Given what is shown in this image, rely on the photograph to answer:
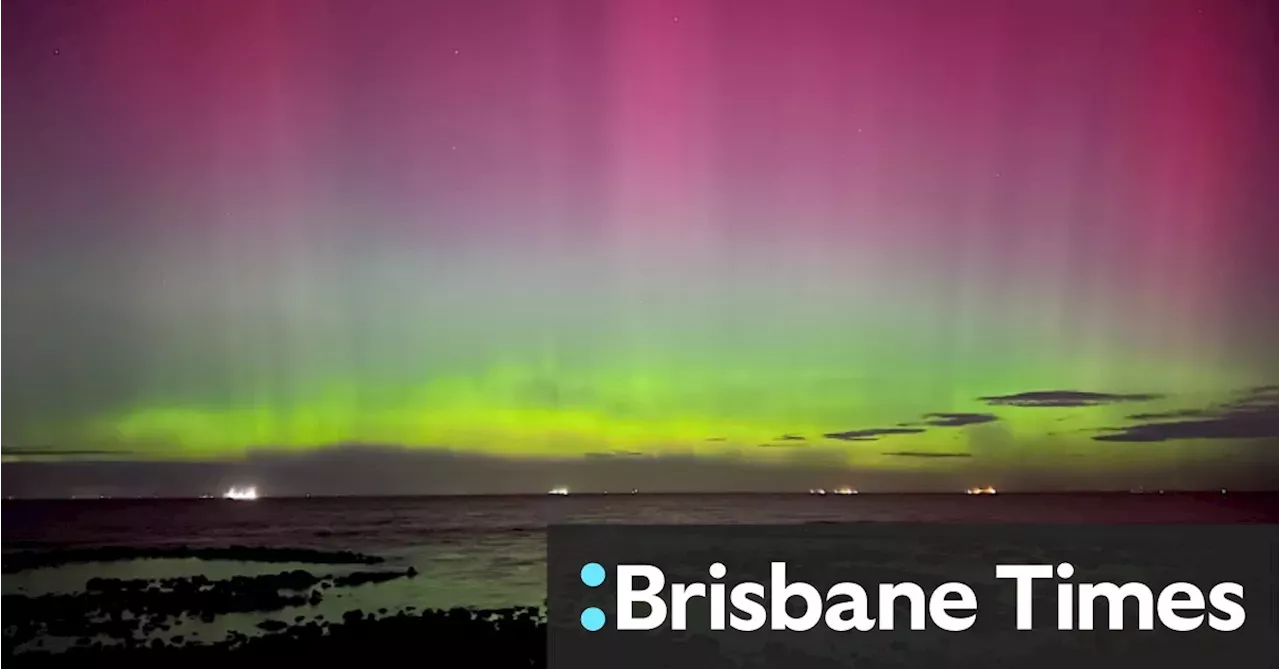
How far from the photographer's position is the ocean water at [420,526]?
788cm

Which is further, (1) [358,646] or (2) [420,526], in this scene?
(2) [420,526]

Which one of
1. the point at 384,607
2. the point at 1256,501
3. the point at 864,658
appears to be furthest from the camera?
the point at 1256,501

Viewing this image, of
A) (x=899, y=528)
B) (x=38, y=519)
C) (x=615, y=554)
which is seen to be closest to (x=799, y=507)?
(x=899, y=528)

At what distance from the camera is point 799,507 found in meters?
22.5

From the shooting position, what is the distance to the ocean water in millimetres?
7883

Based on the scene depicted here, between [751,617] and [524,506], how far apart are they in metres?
17.3

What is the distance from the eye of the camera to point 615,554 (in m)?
9.89

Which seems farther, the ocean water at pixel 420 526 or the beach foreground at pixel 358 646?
the ocean water at pixel 420 526

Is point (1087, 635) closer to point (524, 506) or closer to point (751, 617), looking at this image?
point (751, 617)

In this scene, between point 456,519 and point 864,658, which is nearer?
point 864,658

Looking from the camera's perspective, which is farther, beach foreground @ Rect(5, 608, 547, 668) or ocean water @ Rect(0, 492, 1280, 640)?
ocean water @ Rect(0, 492, 1280, 640)

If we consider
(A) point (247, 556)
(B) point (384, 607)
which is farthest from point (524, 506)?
(B) point (384, 607)

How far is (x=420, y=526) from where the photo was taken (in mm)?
16453

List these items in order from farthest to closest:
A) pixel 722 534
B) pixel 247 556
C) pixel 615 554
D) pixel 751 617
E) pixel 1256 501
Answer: pixel 1256 501 → pixel 722 534 → pixel 247 556 → pixel 615 554 → pixel 751 617
